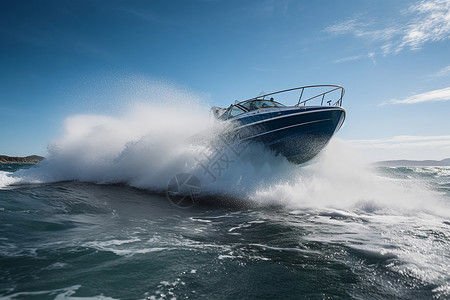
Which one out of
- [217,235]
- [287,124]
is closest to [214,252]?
[217,235]

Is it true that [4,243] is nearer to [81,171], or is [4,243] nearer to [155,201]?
[155,201]

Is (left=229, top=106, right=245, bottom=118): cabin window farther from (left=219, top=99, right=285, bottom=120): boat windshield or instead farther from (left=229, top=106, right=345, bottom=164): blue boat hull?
(left=229, top=106, right=345, bottom=164): blue boat hull

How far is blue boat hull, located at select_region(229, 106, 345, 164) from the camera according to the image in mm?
9664

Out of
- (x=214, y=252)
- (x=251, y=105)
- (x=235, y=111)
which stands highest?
(x=251, y=105)

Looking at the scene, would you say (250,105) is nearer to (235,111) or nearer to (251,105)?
(251,105)

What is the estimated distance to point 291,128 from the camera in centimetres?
979

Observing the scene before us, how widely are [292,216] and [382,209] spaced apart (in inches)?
137

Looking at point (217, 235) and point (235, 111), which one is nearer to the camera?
point (217, 235)

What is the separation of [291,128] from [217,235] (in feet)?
20.7

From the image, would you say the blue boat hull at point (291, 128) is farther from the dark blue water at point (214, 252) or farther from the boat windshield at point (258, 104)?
the dark blue water at point (214, 252)

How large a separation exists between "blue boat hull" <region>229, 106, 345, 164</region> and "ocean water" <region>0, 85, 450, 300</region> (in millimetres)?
584

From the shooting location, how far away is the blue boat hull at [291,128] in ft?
31.7

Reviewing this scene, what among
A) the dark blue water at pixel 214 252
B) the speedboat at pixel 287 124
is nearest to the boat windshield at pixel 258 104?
the speedboat at pixel 287 124

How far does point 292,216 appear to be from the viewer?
6910mm
